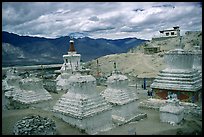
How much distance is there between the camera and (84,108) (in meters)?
12.0

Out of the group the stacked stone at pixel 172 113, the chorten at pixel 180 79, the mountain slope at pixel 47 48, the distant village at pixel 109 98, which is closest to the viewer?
the distant village at pixel 109 98

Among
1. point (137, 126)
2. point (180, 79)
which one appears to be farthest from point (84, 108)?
point (180, 79)

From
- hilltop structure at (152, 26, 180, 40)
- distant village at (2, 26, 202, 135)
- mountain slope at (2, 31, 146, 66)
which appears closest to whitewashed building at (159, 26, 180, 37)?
hilltop structure at (152, 26, 180, 40)

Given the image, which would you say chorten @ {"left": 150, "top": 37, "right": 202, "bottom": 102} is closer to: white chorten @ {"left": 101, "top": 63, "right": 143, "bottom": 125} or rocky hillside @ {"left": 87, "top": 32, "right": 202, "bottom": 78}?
white chorten @ {"left": 101, "top": 63, "right": 143, "bottom": 125}

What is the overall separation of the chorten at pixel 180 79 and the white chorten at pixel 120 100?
266 cm

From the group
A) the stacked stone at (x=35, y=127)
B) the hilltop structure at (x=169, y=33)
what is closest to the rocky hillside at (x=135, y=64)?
the hilltop structure at (x=169, y=33)

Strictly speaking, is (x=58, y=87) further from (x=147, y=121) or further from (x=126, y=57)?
(x=126, y=57)

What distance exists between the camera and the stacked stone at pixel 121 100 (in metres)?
14.0

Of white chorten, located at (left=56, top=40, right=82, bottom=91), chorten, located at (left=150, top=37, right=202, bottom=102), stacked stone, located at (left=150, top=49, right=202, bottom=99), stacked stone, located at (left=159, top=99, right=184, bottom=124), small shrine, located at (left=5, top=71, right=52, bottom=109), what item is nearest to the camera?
stacked stone, located at (left=159, top=99, right=184, bottom=124)

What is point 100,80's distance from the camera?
86.2ft

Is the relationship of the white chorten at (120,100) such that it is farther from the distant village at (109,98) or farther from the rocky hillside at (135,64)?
the rocky hillside at (135,64)

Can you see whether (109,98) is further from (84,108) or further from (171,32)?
(171,32)

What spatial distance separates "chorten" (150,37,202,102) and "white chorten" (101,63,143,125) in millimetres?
2657

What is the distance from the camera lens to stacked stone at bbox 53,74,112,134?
11906 millimetres
